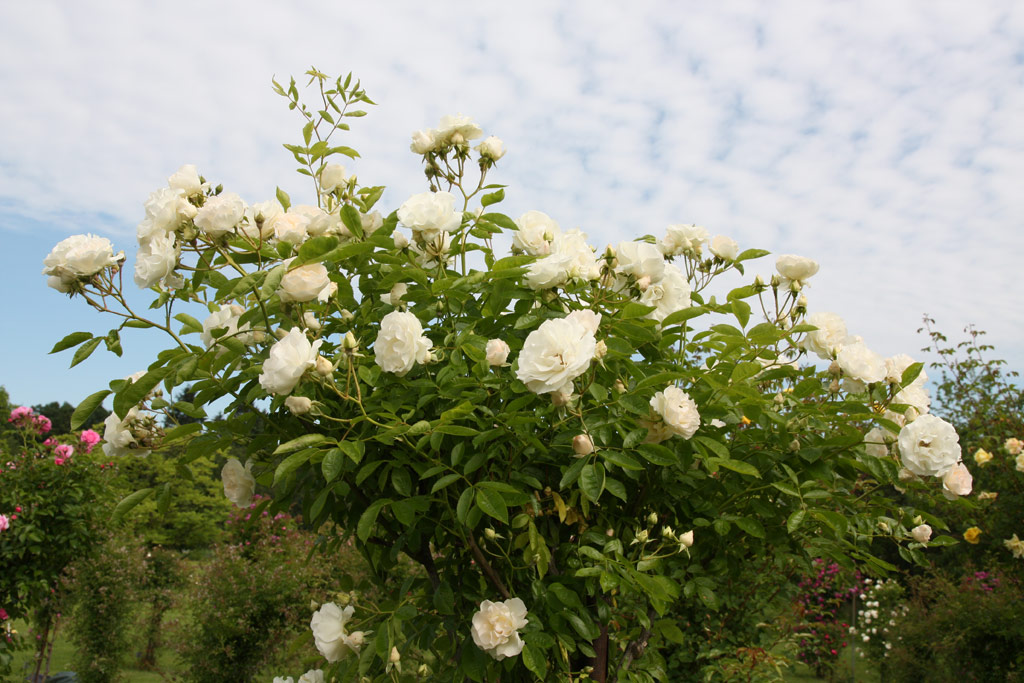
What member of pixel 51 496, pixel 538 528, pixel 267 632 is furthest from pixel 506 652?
pixel 51 496

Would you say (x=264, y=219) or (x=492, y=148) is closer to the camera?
(x=264, y=219)

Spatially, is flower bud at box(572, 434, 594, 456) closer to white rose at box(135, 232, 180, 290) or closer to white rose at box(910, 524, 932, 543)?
white rose at box(135, 232, 180, 290)

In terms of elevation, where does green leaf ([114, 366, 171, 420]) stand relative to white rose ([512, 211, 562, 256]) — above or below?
below

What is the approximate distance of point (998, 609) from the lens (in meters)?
5.40

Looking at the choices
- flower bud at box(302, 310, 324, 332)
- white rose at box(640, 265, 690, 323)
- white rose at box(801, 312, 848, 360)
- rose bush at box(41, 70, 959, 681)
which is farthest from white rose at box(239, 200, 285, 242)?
white rose at box(801, 312, 848, 360)

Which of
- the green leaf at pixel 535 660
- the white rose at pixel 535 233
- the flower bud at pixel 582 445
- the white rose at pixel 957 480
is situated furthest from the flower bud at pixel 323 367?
the white rose at pixel 957 480

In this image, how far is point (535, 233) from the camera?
5.84ft

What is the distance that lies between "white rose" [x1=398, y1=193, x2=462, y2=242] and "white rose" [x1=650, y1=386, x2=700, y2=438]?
63 cm

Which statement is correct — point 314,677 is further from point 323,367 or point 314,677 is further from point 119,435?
point 323,367

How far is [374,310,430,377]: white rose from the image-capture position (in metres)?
1.43

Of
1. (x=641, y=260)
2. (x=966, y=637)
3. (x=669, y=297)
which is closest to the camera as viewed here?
(x=641, y=260)

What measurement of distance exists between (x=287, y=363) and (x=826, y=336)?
1421 millimetres

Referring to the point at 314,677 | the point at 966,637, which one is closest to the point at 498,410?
the point at 314,677

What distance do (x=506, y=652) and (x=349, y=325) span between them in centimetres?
85
